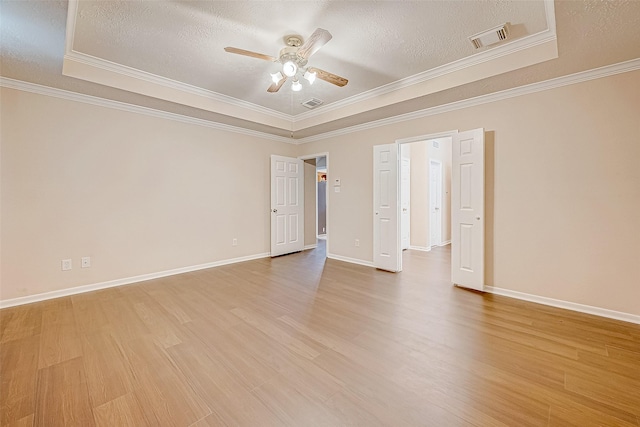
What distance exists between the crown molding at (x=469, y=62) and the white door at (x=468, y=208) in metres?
0.82

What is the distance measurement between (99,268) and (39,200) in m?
1.05

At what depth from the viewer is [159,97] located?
11.4ft

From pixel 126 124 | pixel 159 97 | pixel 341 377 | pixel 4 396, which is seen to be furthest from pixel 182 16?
pixel 341 377

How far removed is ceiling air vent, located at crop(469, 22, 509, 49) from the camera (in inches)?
96.2

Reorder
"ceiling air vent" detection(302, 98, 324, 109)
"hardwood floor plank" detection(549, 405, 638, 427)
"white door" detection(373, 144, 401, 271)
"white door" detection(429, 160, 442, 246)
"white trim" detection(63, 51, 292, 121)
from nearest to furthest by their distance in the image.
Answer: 1. "hardwood floor plank" detection(549, 405, 638, 427)
2. "white trim" detection(63, 51, 292, 121)
3. "ceiling air vent" detection(302, 98, 324, 109)
4. "white door" detection(373, 144, 401, 271)
5. "white door" detection(429, 160, 442, 246)

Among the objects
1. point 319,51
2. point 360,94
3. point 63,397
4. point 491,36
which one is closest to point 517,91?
point 491,36

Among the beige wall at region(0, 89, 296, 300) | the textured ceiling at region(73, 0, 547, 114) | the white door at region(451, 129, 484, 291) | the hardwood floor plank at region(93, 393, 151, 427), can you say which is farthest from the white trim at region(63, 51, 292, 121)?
the hardwood floor plank at region(93, 393, 151, 427)

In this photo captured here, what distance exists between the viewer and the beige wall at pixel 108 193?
121 inches

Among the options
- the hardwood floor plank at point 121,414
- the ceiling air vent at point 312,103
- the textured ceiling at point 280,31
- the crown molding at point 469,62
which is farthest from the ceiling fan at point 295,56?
the hardwood floor plank at point 121,414

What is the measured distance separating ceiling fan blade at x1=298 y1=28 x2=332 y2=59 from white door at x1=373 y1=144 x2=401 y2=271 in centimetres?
238

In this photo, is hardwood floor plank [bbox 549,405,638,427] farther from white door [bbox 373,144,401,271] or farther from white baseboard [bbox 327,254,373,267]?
white baseboard [bbox 327,254,373,267]

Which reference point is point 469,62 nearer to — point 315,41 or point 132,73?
point 315,41

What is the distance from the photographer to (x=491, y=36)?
2.54 m

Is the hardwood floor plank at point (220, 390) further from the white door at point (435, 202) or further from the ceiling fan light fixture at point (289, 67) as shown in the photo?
the white door at point (435, 202)
